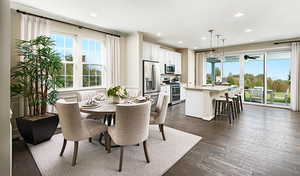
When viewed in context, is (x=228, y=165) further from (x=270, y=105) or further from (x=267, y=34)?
(x=270, y=105)

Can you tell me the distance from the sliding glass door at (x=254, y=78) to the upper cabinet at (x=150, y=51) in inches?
162

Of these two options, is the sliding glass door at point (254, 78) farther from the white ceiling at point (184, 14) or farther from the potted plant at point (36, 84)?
the potted plant at point (36, 84)

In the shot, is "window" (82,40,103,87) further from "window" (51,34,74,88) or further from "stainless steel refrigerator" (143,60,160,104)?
"stainless steel refrigerator" (143,60,160,104)

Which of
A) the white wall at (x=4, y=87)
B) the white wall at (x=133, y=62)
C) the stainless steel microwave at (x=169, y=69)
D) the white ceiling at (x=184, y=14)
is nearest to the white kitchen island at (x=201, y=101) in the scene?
the white wall at (x=133, y=62)

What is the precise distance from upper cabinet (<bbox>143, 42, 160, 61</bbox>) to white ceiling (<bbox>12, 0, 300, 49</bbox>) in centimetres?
69

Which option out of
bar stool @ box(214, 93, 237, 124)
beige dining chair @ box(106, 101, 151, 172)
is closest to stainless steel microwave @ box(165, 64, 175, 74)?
bar stool @ box(214, 93, 237, 124)

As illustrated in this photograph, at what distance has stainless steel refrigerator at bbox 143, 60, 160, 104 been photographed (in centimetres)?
514

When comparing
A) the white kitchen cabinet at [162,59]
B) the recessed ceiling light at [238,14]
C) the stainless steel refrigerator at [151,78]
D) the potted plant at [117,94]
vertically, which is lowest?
the potted plant at [117,94]

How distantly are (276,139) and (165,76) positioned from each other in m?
4.72

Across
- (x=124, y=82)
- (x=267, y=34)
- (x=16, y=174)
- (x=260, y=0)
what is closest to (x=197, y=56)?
(x=267, y=34)

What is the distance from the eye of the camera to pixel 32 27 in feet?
10.2

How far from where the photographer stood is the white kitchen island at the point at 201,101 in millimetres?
4180

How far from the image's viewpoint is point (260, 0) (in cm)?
270

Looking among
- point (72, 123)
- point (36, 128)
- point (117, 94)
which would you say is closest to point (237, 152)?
point (117, 94)
